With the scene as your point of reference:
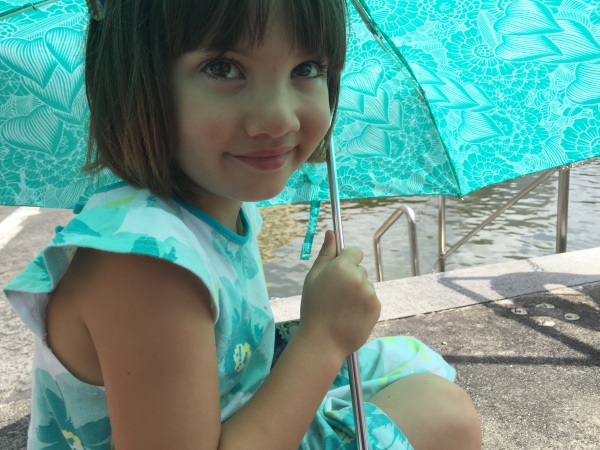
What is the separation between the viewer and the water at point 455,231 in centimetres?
591

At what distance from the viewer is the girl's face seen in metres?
1.21

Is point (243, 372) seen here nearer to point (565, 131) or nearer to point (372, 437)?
point (372, 437)

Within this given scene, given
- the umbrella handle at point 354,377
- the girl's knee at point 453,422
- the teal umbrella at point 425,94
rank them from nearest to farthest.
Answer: the umbrella handle at point 354,377 → the girl's knee at point 453,422 → the teal umbrella at point 425,94

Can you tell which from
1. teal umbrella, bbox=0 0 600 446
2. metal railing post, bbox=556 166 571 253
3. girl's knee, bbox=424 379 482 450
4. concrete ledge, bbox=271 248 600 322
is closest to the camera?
girl's knee, bbox=424 379 482 450

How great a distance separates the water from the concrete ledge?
1.73 metres

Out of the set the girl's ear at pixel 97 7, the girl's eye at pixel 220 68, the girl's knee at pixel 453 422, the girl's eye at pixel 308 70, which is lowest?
the girl's knee at pixel 453 422

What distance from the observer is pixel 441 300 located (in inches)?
125

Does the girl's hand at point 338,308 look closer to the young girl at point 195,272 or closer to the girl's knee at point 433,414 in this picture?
the young girl at point 195,272

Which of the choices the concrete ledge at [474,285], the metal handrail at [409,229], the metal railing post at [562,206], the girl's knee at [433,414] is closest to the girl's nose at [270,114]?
the girl's knee at [433,414]

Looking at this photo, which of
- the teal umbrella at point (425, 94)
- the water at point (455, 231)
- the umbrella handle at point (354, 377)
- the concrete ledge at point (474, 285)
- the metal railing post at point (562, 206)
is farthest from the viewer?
the water at point (455, 231)

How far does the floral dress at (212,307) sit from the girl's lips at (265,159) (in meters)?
0.16

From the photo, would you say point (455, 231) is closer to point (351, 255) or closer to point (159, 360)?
point (351, 255)

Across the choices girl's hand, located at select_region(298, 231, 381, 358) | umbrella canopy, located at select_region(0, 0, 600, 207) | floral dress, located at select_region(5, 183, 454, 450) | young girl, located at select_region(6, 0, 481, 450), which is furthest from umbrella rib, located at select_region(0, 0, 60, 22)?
girl's hand, located at select_region(298, 231, 381, 358)

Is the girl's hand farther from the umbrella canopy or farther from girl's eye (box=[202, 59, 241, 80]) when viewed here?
the umbrella canopy
